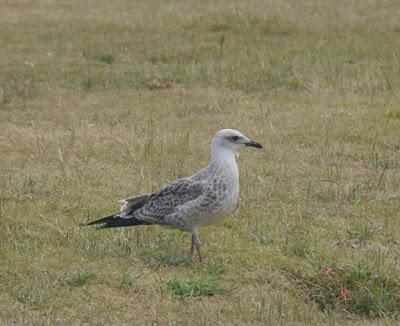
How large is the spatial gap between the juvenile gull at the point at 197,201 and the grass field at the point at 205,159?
10.5 inches

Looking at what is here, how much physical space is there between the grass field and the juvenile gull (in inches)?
10.5

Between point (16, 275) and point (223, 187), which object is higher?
point (223, 187)

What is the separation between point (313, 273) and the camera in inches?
259

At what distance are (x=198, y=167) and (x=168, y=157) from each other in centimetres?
33

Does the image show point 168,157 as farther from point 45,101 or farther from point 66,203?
point 45,101

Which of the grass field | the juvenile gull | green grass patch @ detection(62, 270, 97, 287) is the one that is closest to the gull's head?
the juvenile gull

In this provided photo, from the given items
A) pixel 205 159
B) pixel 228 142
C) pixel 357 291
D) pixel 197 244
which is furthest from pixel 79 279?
pixel 205 159

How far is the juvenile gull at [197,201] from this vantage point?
6.80 meters

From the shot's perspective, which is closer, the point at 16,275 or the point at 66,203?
the point at 16,275

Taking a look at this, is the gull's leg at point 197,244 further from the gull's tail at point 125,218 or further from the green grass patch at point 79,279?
the green grass patch at point 79,279

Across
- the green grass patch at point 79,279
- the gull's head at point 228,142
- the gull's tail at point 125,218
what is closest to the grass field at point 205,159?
the green grass patch at point 79,279

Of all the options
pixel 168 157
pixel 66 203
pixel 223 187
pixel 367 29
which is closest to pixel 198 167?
pixel 168 157

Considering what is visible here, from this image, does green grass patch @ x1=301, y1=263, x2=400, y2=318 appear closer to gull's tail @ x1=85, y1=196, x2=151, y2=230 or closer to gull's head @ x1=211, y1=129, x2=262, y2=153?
gull's head @ x1=211, y1=129, x2=262, y2=153

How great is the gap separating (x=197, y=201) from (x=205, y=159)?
3075 millimetres
